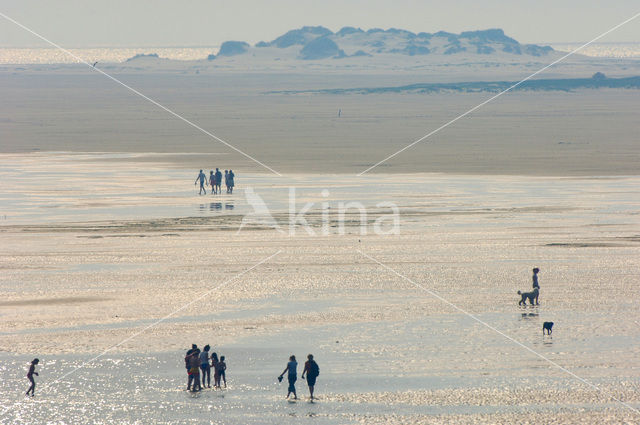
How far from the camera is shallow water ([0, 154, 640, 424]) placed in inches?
810

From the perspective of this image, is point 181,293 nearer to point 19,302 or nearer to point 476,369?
point 19,302

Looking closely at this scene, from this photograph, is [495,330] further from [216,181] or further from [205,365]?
[216,181]

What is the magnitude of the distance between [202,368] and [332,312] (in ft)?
21.2

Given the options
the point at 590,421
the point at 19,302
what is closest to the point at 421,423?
the point at 590,421

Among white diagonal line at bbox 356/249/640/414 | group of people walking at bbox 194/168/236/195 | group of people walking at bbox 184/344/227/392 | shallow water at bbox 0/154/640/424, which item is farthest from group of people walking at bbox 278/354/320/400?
group of people walking at bbox 194/168/236/195

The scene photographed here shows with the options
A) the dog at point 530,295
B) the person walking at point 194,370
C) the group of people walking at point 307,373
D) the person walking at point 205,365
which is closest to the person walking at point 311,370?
the group of people walking at point 307,373

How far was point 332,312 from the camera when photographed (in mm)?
27422

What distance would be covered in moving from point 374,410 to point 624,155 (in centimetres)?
5224

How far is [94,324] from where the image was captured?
26.3 meters

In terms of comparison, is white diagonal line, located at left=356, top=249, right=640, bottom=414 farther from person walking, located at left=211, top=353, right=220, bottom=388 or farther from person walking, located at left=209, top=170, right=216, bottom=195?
person walking, located at left=209, top=170, right=216, bottom=195

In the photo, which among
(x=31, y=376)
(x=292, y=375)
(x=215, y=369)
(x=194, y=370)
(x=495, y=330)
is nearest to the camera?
(x=292, y=375)

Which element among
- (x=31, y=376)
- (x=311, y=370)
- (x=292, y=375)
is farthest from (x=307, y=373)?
(x=31, y=376)

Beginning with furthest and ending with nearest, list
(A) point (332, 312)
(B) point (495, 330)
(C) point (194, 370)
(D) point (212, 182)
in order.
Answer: (D) point (212, 182)
(A) point (332, 312)
(B) point (495, 330)
(C) point (194, 370)

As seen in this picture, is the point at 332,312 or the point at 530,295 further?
the point at 530,295
